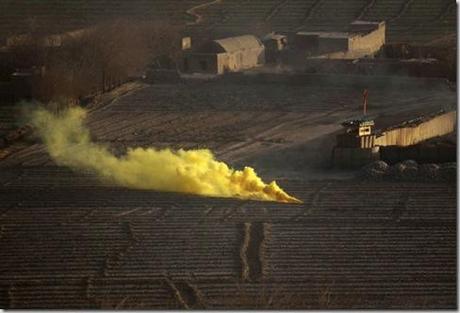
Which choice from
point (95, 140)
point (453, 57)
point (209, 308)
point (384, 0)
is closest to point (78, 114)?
point (95, 140)

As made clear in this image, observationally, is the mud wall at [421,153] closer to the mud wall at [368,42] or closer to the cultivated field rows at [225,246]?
the cultivated field rows at [225,246]

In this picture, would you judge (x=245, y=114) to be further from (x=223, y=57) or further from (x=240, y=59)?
(x=240, y=59)

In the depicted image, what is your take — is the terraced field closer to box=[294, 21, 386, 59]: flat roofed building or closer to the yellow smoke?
box=[294, 21, 386, 59]: flat roofed building

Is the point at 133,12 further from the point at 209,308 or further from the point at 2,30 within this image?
the point at 209,308

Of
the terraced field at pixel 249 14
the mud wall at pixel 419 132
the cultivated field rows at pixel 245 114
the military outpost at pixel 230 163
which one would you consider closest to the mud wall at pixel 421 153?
the military outpost at pixel 230 163

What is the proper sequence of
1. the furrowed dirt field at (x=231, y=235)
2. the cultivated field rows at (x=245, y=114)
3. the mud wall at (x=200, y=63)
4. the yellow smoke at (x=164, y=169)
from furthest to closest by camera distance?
the mud wall at (x=200, y=63) < the cultivated field rows at (x=245, y=114) < the yellow smoke at (x=164, y=169) < the furrowed dirt field at (x=231, y=235)

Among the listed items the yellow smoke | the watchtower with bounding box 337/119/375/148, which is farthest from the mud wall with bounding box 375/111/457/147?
the yellow smoke
